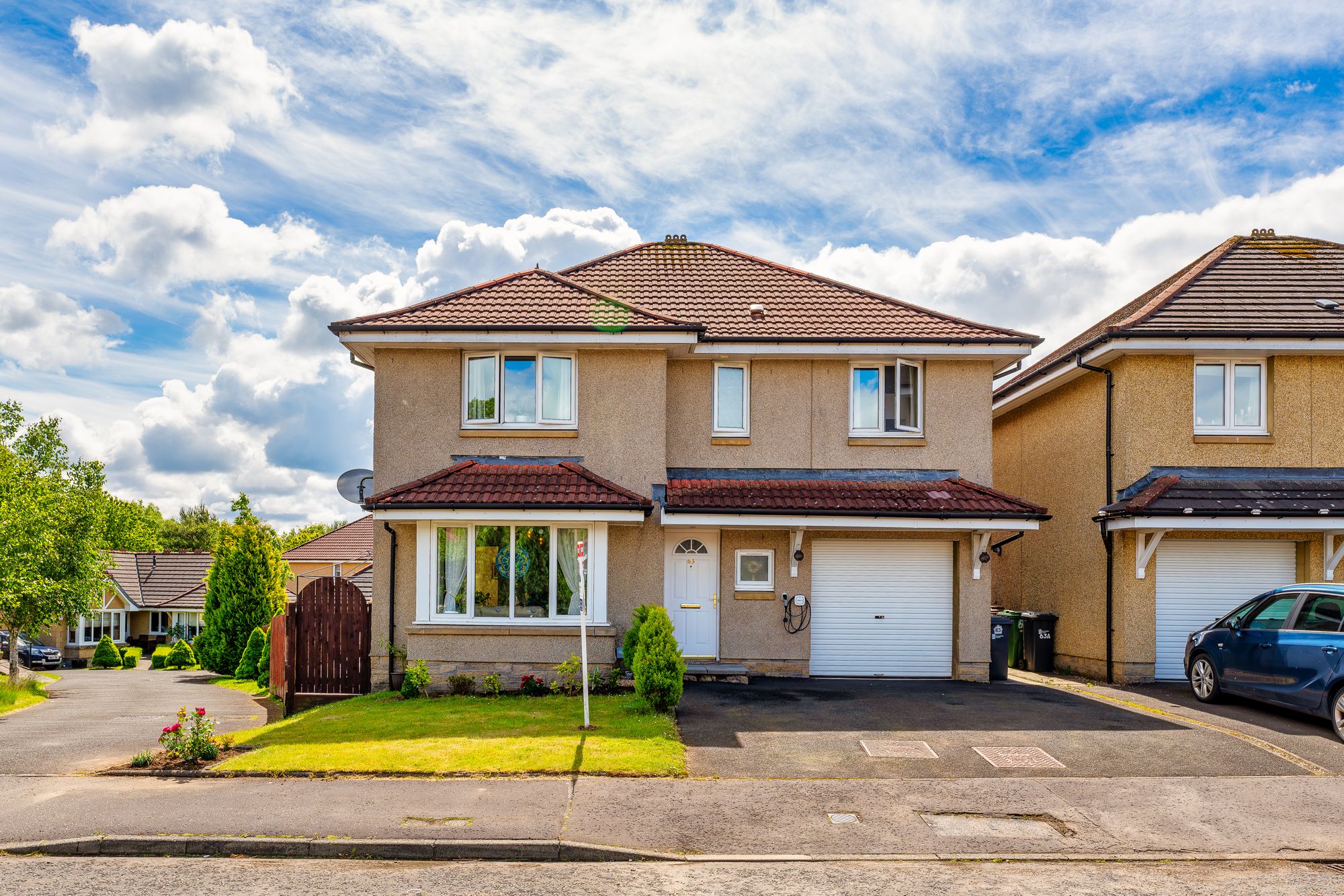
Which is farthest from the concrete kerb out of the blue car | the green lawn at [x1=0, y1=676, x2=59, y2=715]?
the green lawn at [x1=0, y1=676, x2=59, y2=715]

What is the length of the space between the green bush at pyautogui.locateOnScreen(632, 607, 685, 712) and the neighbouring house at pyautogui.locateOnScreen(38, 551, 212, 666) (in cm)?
4631

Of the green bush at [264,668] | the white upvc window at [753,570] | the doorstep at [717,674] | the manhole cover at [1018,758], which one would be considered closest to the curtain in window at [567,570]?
the doorstep at [717,674]

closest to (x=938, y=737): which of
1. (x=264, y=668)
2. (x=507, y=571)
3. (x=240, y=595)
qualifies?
(x=507, y=571)

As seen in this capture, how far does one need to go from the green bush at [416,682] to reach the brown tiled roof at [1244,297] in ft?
39.1

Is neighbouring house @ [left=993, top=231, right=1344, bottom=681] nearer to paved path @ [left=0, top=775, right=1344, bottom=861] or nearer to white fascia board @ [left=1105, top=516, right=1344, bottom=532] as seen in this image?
white fascia board @ [left=1105, top=516, right=1344, bottom=532]

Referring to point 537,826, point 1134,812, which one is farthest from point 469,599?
point 1134,812

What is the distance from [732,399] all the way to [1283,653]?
8.76 meters

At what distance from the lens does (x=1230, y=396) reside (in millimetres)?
15945

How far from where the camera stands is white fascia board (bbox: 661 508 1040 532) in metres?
14.7

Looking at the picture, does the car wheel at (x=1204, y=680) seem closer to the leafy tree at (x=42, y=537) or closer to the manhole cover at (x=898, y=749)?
the manhole cover at (x=898, y=749)

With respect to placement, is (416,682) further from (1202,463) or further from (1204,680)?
(1202,463)

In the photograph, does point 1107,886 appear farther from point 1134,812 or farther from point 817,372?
point 817,372

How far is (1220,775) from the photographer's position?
9.34 metres

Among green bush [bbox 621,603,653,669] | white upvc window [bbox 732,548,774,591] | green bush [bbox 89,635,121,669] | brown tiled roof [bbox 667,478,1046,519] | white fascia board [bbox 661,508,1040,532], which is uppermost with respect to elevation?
brown tiled roof [bbox 667,478,1046,519]
